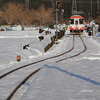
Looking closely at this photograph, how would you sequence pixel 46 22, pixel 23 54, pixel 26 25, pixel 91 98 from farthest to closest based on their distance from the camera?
pixel 46 22 → pixel 26 25 → pixel 23 54 → pixel 91 98

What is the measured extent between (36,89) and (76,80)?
70.2 inches

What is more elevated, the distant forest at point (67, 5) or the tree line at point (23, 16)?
the distant forest at point (67, 5)

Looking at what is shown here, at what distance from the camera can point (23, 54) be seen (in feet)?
59.0

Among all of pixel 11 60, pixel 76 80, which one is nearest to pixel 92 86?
pixel 76 80

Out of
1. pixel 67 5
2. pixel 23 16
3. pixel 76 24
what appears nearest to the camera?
pixel 76 24

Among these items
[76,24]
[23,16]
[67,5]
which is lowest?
[76,24]

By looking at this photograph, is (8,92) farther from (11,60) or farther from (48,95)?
(11,60)

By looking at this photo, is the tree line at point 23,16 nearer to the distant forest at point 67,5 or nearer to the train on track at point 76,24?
the distant forest at point 67,5

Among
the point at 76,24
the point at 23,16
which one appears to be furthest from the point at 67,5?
the point at 76,24

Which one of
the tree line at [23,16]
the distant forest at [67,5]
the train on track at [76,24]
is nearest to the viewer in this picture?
the train on track at [76,24]

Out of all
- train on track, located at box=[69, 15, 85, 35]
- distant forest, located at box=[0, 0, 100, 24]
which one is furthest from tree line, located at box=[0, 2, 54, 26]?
train on track, located at box=[69, 15, 85, 35]

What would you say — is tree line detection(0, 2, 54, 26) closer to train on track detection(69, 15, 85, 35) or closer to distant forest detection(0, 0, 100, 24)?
distant forest detection(0, 0, 100, 24)

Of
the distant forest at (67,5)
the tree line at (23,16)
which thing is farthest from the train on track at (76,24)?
the distant forest at (67,5)

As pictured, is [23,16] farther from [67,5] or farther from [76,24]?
[76,24]
